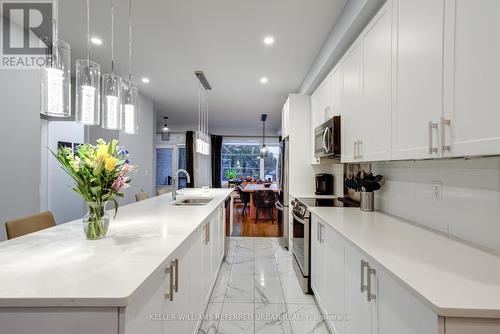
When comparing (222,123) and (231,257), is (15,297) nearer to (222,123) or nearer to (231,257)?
(231,257)

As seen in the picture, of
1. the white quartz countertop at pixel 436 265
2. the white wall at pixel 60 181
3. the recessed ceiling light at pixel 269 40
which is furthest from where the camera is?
the white wall at pixel 60 181

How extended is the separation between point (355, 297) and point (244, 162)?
828 centimetres

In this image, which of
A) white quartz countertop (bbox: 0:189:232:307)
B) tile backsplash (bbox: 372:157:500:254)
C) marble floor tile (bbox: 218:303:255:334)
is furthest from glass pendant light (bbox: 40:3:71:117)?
tile backsplash (bbox: 372:157:500:254)

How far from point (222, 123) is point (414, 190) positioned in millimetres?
6368

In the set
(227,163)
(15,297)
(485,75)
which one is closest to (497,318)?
(485,75)

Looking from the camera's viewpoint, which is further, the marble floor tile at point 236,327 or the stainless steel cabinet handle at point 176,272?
the marble floor tile at point 236,327

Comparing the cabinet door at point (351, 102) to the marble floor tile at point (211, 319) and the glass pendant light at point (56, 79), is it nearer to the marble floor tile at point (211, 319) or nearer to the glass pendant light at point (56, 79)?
the marble floor tile at point (211, 319)

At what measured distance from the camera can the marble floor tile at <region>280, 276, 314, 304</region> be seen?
2361 millimetres

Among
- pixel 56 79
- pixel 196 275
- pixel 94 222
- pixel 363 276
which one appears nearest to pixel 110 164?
pixel 94 222

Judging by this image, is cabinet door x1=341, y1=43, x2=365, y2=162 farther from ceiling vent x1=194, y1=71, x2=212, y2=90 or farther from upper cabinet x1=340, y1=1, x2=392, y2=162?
ceiling vent x1=194, y1=71, x2=212, y2=90

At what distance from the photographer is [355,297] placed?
4.46 feet

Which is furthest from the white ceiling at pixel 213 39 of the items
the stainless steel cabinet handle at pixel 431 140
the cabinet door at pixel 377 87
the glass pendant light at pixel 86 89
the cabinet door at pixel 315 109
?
the stainless steel cabinet handle at pixel 431 140

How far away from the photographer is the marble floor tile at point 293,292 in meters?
2.36

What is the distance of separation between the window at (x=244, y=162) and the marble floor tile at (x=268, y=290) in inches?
263
